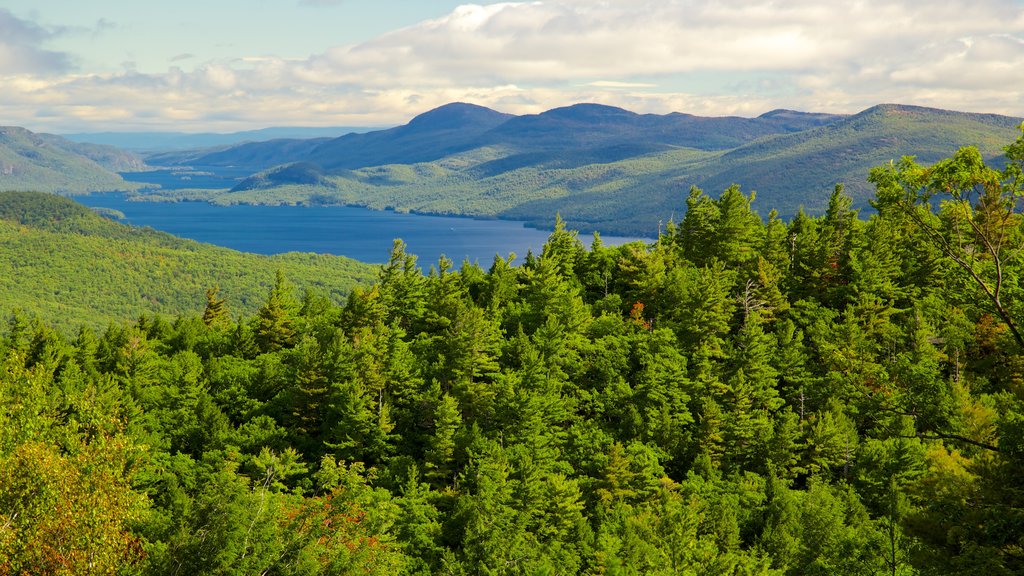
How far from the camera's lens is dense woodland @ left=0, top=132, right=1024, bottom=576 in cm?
2522

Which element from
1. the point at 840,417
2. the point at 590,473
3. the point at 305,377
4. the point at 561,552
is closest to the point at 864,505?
the point at 840,417

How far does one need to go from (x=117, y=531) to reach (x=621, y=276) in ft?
209

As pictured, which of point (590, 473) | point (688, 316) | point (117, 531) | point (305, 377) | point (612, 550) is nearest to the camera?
point (117, 531)

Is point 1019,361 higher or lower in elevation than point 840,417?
higher

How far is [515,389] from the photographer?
194 feet

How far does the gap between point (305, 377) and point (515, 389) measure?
17493 millimetres

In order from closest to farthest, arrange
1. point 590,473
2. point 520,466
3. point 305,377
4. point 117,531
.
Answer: point 117,531 < point 520,466 < point 590,473 < point 305,377

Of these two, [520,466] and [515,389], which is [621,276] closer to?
[515,389]

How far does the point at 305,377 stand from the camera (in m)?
62.0

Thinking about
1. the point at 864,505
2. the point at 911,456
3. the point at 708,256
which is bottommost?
the point at 864,505

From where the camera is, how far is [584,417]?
65.0 m

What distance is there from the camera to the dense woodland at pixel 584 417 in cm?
2522

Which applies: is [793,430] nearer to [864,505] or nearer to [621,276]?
[864,505]

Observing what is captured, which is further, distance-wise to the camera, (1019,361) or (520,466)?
(1019,361)
